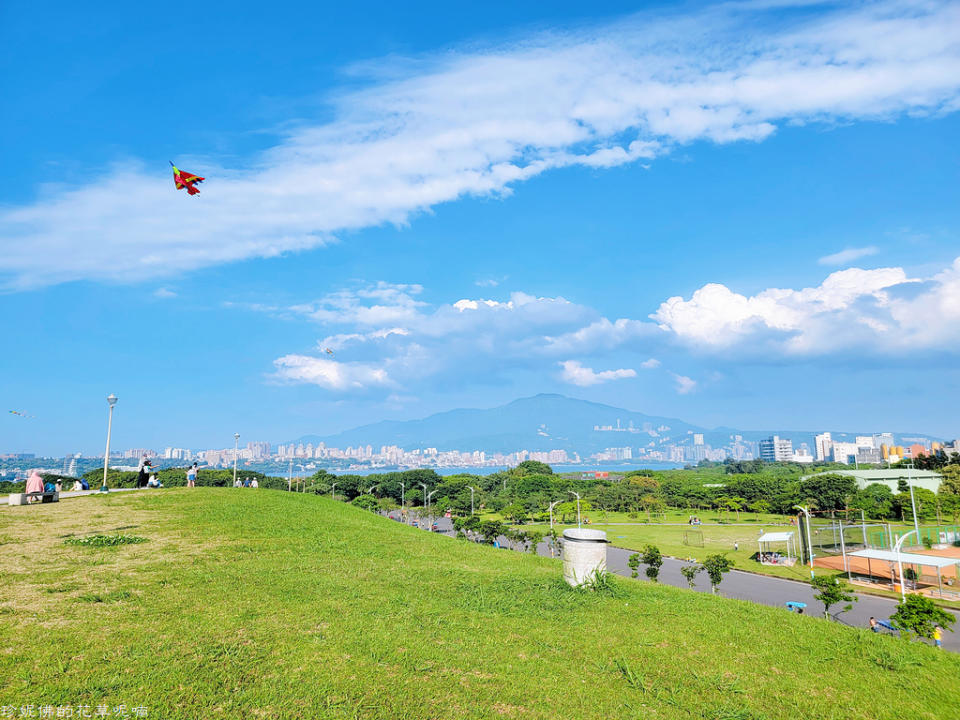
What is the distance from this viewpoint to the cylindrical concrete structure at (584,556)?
13305 mm

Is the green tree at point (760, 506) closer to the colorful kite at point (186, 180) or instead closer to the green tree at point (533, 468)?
the green tree at point (533, 468)

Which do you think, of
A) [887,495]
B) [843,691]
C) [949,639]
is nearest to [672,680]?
[843,691]

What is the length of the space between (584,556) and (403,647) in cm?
569

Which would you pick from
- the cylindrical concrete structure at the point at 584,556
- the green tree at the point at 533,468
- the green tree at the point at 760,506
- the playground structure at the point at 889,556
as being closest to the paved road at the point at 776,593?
the playground structure at the point at 889,556

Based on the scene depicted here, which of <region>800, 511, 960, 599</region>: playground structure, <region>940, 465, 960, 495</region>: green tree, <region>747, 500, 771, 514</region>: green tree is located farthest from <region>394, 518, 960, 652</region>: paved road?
<region>940, 465, 960, 495</region>: green tree

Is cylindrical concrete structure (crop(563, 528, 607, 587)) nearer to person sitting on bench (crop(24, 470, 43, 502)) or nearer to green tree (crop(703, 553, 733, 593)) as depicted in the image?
green tree (crop(703, 553, 733, 593))

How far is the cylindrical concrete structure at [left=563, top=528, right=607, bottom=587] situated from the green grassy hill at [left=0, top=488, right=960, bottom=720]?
0.49 meters

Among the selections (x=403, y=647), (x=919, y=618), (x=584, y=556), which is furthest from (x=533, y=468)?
(x=403, y=647)

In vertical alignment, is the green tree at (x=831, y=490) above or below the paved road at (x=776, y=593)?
above

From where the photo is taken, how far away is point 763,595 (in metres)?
30.7

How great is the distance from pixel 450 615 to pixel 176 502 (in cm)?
1842

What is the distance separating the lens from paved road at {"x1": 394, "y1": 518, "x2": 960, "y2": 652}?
25.7 meters

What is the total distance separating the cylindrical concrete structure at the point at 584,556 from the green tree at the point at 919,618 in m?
7.15

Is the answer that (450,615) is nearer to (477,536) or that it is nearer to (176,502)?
(176,502)
